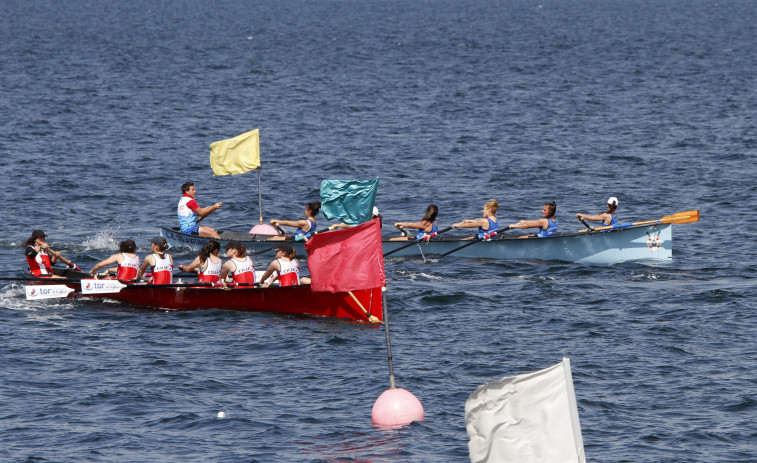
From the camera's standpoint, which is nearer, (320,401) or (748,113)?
(320,401)

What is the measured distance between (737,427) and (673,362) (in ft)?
11.0

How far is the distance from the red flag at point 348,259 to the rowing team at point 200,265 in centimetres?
378

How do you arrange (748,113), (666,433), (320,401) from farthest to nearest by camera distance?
(748,113) → (320,401) → (666,433)

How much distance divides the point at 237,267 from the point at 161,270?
197 cm

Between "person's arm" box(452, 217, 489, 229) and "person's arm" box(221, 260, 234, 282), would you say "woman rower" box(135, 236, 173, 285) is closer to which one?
"person's arm" box(221, 260, 234, 282)

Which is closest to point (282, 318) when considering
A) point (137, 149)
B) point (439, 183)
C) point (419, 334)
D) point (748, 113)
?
point (419, 334)

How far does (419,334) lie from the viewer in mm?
24641

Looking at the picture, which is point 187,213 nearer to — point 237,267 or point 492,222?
point 237,267

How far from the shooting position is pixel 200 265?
2672cm

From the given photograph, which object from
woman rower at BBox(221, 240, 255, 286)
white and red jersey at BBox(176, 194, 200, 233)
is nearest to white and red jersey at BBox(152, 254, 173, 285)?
woman rower at BBox(221, 240, 255, 286)

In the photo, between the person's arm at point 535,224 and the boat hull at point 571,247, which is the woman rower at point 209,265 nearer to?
the boat hull at point 571,247

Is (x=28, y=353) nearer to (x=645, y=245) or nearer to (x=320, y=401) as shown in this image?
(x=320, y=401)

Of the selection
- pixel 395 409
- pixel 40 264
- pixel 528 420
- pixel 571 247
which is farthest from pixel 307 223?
pixel 528 420

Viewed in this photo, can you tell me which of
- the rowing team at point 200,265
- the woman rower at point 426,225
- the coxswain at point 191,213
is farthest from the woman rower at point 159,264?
the woman rower at point 426,225
